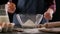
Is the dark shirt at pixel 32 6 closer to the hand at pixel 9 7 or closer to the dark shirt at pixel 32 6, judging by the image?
the dark shirt at pixel 32 6

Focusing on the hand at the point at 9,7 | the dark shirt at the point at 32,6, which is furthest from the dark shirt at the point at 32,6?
the hand at the point at 9,7

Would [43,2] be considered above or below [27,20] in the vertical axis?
above

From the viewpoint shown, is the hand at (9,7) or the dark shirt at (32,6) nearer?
the hand at (9,7)

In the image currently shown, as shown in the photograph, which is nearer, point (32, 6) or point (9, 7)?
point (9, 7)

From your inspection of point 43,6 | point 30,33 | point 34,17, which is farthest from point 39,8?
point 30,33

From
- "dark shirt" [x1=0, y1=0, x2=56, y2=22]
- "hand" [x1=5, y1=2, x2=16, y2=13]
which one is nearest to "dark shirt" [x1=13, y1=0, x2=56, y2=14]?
"dark shirt" [x1=0, y1=0, x2=56, y2=22]

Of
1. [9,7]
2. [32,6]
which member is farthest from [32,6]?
[9,7]

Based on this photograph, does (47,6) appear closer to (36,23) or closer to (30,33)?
(36,23)

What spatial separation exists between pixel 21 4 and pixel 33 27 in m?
0.54

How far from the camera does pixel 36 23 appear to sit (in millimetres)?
945

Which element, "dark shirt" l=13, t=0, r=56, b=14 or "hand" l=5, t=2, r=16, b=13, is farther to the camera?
"dark shirt" l=13, t=0, r=56, b=14

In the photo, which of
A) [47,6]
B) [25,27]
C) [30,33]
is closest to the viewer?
[30,33]

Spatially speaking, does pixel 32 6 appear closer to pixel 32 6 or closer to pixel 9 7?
pixel 32 6

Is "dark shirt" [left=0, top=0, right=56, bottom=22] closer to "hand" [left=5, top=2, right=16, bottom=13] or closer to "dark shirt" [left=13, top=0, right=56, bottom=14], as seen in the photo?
"dark shirt" [left=13, top=0, right=56, bottom=14]
